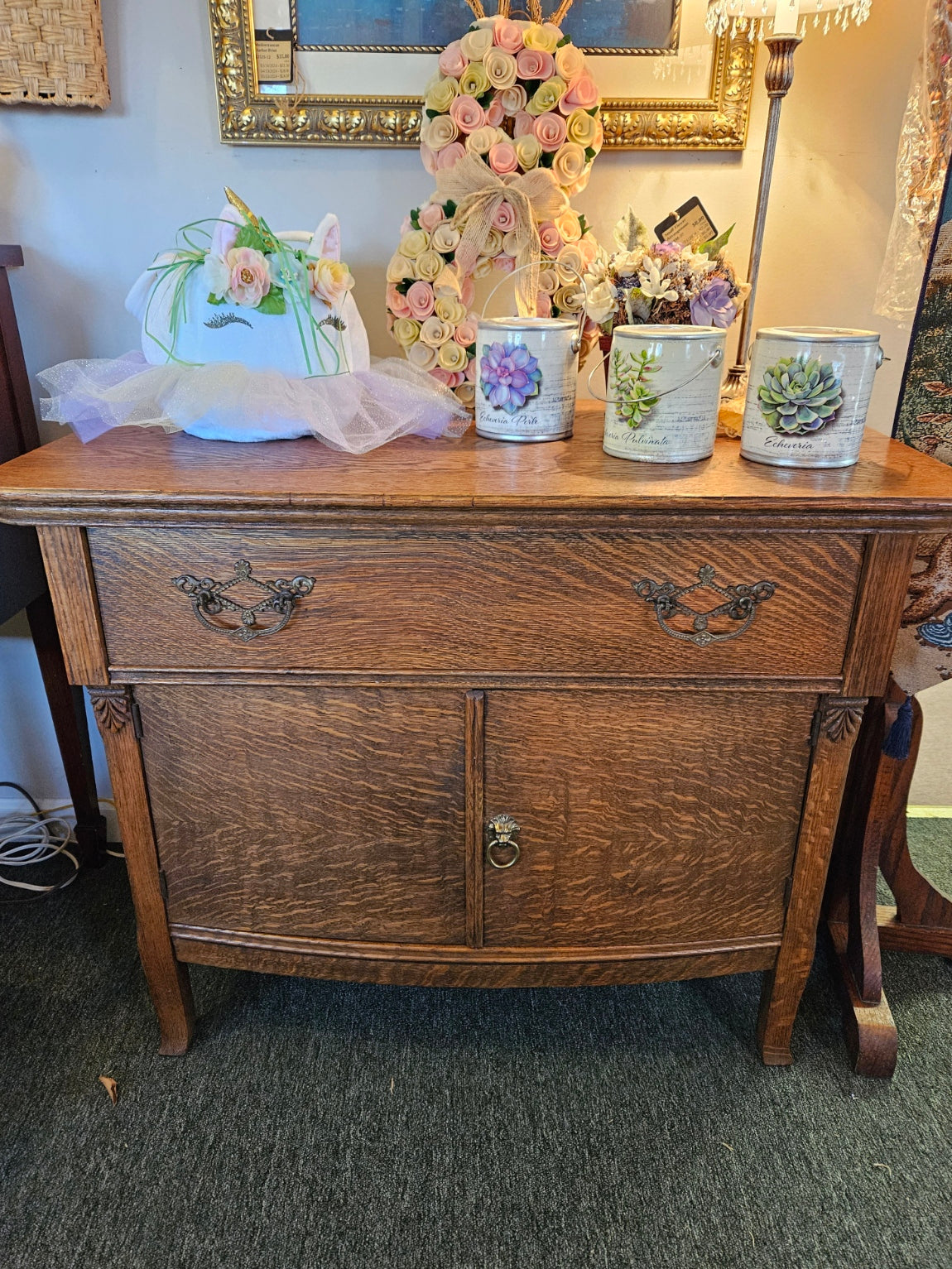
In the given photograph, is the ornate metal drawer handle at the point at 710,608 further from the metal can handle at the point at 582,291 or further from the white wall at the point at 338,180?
the white wall at the point at 338,180

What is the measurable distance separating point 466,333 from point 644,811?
2.25ft

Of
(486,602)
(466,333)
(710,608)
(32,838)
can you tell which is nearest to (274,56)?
(466,333)

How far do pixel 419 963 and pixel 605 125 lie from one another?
1228 mm

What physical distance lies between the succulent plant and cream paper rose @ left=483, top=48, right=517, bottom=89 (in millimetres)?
523

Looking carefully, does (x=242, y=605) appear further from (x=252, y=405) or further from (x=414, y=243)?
(x=414, y=243)

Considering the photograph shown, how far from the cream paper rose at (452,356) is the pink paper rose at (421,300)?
5cm


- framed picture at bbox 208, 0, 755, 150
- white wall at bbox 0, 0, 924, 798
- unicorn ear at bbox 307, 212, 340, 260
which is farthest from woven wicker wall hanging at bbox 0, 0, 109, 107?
unicorn ear at bbox 307, 212, 340, 260

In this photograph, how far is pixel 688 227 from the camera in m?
1.24

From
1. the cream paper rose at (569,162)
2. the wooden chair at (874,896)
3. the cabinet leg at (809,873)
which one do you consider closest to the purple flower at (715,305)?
the cream paper rose at (569,162)

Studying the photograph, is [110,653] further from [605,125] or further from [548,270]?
[605,125]

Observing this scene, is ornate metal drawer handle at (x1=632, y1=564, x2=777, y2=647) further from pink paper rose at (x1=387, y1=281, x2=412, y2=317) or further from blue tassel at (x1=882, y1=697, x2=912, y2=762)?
pink paper rose at (x1=387, y1=281, x2=412, y2=317)

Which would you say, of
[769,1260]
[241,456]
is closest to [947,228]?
[241,456]

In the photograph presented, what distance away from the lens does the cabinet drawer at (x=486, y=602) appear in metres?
0.98

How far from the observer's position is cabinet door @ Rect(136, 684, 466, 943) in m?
1.07
